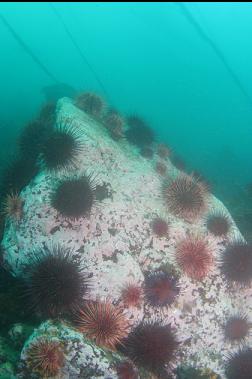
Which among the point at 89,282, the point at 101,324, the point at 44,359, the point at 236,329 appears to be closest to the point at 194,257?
the point at 236,329

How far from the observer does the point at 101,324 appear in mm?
6730

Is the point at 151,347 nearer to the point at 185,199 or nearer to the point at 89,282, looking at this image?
the point at 89,282

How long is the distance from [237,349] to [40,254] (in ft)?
17.8

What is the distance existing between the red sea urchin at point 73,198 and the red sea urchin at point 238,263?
375 centimetres

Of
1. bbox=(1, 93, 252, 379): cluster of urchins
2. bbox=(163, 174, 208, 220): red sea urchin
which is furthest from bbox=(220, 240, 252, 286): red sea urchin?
bbox=(163, 174, 208, 220): red sea urchin

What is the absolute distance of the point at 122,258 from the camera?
8.40m

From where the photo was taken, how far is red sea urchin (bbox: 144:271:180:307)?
774 centimetres

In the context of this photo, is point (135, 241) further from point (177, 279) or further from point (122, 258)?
point (177, 279)

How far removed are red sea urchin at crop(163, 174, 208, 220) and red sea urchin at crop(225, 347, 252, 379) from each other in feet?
A: 11.6

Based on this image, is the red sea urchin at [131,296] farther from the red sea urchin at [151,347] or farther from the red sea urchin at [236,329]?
the red sea urchin at [236,329]

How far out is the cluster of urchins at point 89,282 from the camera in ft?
22.0

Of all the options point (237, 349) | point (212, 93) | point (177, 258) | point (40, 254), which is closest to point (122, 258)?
point (177, 258)

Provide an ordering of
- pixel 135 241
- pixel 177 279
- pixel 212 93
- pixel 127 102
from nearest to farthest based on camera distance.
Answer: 1. pixel 177 279
2. pixel 135 241
3. pixel 127 102
4. pixel 212 93

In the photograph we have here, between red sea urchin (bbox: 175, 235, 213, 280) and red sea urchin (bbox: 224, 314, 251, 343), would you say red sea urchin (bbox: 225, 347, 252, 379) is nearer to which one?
red sea urchin (bbox: 224, 314, 251, 343)
